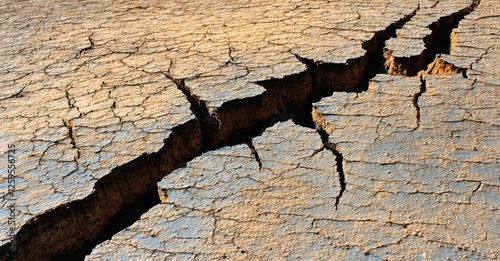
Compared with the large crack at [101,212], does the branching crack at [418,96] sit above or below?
above

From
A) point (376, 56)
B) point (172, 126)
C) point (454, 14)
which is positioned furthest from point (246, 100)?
point (454, 14)

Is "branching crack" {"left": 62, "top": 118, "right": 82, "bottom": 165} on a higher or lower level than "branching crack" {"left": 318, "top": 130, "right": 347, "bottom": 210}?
higher

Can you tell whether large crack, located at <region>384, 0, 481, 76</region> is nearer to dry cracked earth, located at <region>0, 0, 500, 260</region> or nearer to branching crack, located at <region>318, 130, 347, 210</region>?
dry cracked earth, located at <region>0, 0, 500, 260</region>

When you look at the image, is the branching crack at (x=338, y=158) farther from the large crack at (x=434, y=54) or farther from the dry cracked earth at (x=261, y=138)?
the large crack at (x=434, y=54)

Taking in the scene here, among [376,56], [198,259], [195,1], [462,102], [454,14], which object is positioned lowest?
[198,259]

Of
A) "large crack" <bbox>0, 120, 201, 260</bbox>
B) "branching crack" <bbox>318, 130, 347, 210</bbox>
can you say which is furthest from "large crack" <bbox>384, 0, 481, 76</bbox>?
"large crack" <bbox>0, 120, 201, 260</bbox>

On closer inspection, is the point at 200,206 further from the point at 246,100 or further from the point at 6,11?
the point at 6,11

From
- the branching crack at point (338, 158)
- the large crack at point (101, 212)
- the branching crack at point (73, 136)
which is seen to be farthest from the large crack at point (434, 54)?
the branching crack at point (73, 136)

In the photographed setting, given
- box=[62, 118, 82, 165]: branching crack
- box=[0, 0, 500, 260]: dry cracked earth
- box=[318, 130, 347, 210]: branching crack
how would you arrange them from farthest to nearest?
1. box=[62, 118, 82, 165]: branching crack
2. box=[318, 130, 347, 210]: branching crack
3. box=[0, 0, 500, 260]: dry cracked earth

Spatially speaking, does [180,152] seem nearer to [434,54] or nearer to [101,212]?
[101,212]
